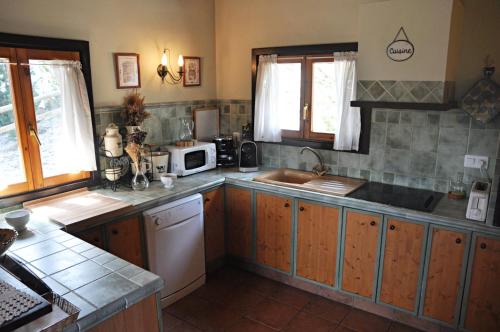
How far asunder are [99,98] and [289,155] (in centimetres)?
176

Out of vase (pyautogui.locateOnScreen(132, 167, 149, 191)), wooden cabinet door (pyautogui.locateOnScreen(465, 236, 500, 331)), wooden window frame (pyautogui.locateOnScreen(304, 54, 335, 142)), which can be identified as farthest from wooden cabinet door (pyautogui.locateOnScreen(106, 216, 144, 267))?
wooden cabinet door (pyautogui.locateOnScreen(465, 236, 500, 331))

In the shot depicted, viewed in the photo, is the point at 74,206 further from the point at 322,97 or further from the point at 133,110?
the point at 322,97

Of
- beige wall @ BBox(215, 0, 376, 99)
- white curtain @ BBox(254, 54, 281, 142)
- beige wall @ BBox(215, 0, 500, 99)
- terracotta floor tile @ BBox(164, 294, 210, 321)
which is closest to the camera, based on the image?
beige wall @ BBox(215, 0, 500, 99)

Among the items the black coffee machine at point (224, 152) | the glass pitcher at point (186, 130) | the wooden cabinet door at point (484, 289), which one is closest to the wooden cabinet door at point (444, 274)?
the wooden cabinet door at point (484, 289)

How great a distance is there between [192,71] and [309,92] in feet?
3.88

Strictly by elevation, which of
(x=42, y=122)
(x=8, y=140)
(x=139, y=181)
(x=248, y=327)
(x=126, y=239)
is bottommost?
(x=248, y=327)

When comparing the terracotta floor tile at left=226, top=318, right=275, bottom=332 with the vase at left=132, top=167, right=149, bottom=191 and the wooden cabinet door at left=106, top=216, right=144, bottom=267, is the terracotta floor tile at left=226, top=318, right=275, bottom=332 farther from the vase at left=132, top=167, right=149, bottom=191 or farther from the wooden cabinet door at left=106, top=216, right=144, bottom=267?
the vase at left=132, top=167, right=149, bottom=191

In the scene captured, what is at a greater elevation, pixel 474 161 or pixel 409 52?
pixel 409 52

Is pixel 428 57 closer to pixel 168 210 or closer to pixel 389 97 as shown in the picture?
pixel 389 97

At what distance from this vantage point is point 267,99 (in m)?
3.61

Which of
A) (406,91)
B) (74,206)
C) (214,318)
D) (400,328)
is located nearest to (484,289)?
(400,328)

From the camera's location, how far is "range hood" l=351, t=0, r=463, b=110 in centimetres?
247

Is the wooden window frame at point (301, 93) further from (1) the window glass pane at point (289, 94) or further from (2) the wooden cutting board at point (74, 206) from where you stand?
(2) the wooden cutting board at point (74, 206)

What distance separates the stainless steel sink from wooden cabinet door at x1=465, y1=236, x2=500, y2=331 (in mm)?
934
